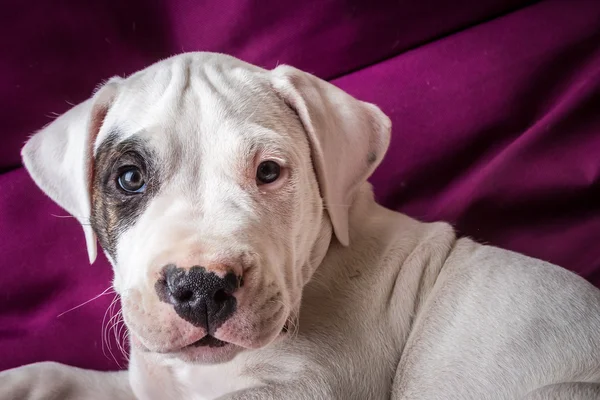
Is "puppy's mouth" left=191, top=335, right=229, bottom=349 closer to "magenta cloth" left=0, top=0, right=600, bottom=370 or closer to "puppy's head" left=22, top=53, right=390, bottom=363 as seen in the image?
"puppy's head" left=22, top=53, right=390, bottom=363

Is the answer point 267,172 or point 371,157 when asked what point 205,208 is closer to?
point 267,172

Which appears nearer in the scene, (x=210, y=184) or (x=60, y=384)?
(x=210, y=184)

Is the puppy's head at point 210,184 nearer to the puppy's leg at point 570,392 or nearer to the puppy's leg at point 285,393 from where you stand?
the puppy's leg at point 285,393

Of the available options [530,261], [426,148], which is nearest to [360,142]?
[530,261]

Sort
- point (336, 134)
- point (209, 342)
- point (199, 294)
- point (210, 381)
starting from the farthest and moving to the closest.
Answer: point (336, 134) → point (210, 381) → point (209, 342) → point (199, 294)

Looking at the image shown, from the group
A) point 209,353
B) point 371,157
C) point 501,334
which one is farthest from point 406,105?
point 209,353

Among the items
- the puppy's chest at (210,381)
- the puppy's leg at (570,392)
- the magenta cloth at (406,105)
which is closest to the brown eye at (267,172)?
the puppy's chest at (210,381)
